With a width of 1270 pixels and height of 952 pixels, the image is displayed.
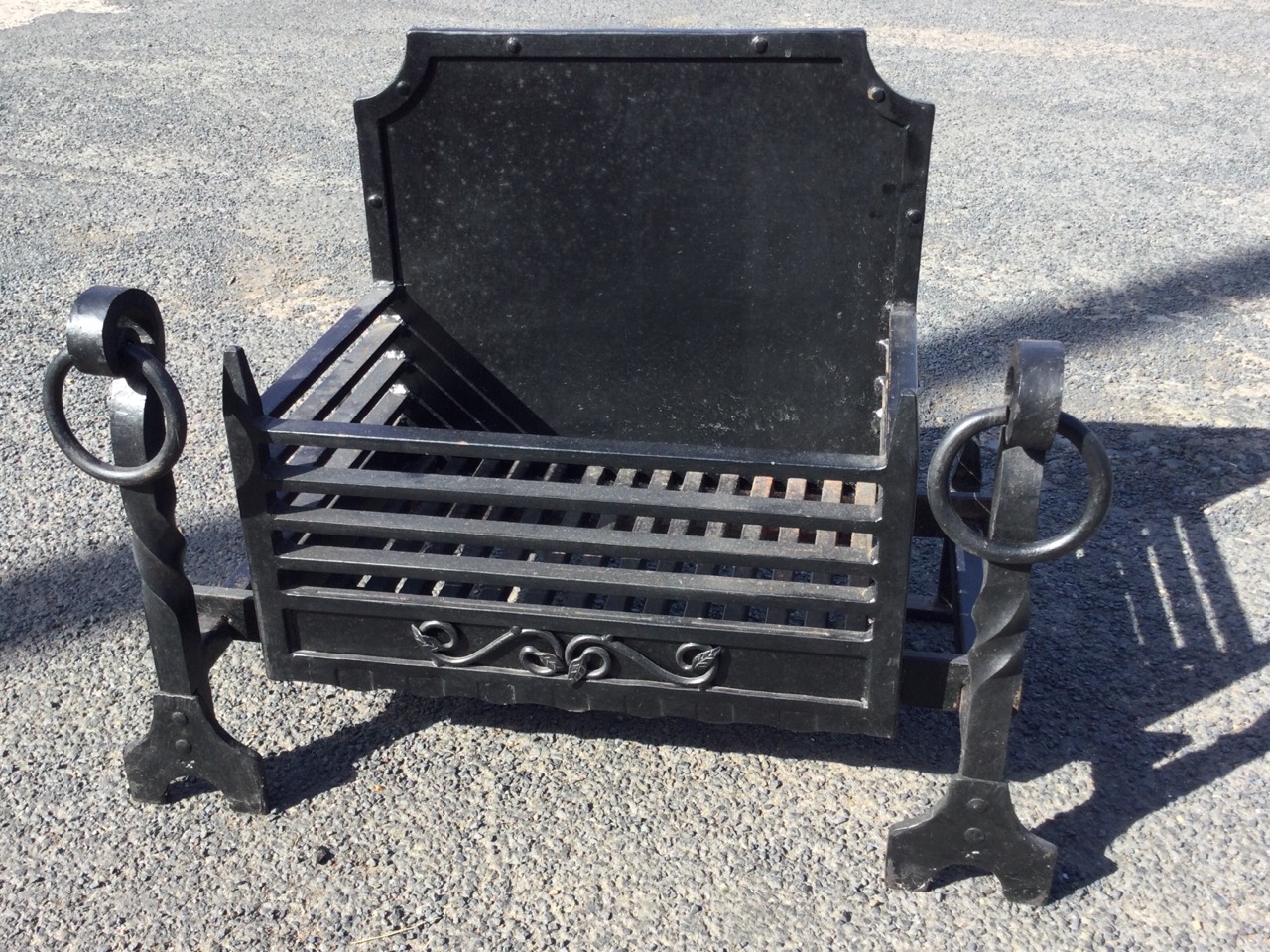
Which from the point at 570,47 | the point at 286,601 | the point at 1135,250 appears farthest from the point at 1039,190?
the point at 286,601

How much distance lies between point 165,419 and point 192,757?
0.67 metres

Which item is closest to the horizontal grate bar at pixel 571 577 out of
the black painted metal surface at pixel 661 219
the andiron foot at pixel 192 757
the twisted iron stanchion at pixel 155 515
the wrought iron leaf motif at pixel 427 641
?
the wrought iron leaf motif at pixel 427 641

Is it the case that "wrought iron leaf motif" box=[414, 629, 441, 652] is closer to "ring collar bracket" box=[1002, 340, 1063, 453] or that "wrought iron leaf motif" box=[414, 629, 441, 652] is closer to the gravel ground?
the gravel ground

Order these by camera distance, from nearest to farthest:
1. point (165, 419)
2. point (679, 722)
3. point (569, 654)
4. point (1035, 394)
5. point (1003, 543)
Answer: point (1035, 394) → point (1003, 543) → point (165, 419) → point (569, 654) → point (679, 722)

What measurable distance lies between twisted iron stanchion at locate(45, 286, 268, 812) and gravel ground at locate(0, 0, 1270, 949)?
0.36 ft

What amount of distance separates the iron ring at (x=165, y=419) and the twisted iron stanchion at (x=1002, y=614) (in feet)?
3.90

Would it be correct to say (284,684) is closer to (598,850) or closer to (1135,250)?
(598,850)

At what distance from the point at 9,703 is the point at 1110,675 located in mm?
2368

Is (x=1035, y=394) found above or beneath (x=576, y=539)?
above

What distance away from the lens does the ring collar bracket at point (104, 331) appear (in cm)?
198

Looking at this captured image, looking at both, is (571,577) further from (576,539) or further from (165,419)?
(165,419)

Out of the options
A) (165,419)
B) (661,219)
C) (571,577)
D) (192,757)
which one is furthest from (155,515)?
(661,219)

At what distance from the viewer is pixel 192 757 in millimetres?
2379

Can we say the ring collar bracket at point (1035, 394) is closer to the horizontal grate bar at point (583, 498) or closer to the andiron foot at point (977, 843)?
the horizontal grate bar at point (583, 498)
